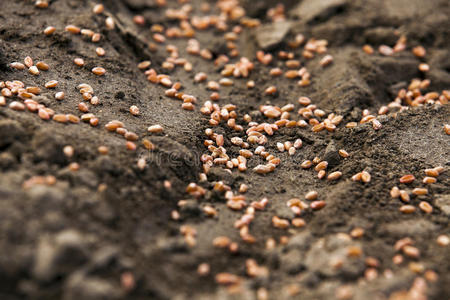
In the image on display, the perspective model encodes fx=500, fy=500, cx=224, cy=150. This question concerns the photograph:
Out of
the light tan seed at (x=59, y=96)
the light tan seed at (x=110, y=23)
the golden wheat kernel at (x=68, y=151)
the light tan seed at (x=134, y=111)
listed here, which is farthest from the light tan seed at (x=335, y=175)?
the light tan seed at (x=110, y=23)

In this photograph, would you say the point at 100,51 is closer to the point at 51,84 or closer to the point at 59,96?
the point at 51,84

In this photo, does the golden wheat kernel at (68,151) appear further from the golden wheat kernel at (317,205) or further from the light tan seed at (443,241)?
the light tan seed at (443,241)

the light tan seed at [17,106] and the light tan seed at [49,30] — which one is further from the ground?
the light tan seed at [49,30]

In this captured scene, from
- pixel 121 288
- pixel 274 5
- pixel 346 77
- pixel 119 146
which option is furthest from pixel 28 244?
pixel 274 5

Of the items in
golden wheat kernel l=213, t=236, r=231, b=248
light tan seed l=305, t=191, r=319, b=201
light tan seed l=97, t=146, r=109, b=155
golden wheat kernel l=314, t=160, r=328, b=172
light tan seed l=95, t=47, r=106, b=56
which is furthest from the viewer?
light tan seed l=95, t=47, r=106, b=56

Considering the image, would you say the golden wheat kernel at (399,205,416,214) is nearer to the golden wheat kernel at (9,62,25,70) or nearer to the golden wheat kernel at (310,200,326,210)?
the golden wheat kernel at (310,200,326,210)

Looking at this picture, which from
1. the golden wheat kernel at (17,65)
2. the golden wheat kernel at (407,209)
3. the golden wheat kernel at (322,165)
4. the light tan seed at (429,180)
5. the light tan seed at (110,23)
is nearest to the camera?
the golden wheat kernel at (407,209)

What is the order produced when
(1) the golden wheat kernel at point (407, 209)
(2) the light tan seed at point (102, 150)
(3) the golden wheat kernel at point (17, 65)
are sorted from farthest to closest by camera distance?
(3) the golden wheat kernel at point (17, 65) < (1) the golden wheat kernel at point (407, 209) < (2) the light tan seed at point (102, 150)

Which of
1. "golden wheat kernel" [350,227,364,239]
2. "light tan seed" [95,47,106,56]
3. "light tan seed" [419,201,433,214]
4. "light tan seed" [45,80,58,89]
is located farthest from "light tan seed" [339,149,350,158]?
"light tan seed" [45,80,58,89]

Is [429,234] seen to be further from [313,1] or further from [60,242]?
[313,1]

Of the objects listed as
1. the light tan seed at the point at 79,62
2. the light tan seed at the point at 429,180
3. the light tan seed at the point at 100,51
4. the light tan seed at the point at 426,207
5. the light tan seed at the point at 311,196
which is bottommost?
the light tan seed at the point at 311,196

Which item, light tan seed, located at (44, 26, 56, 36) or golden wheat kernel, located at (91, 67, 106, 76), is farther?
light tan seed, located at (44, 26, 56, 36)
